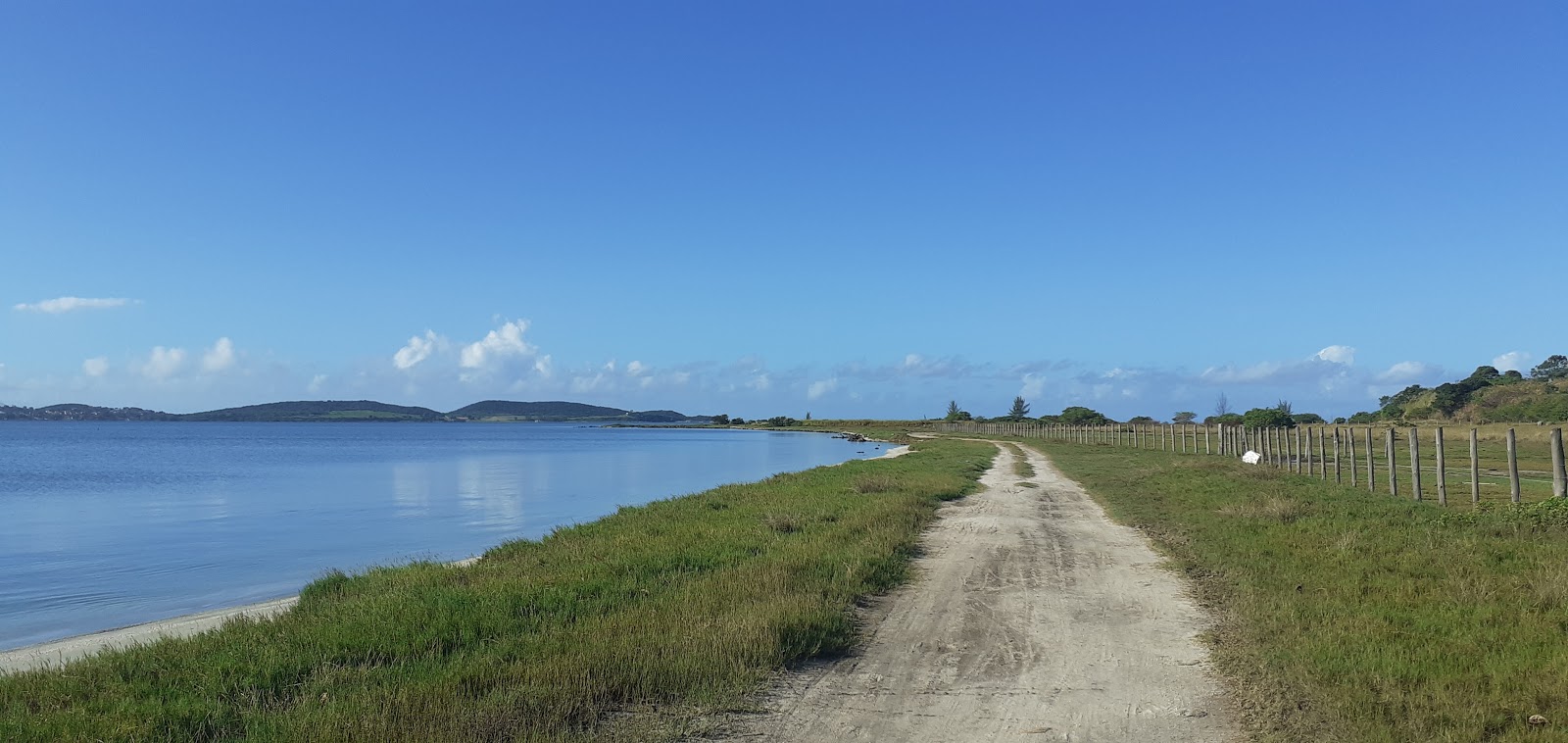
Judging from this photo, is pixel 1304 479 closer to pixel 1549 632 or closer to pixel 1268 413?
pixel 1549 632

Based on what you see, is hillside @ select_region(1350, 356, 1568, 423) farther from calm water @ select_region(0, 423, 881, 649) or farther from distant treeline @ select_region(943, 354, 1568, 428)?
calm water @ select_region(0, 423, 881, 649)

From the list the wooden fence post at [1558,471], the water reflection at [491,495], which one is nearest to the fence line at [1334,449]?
the wooden fence post at [1558,471]

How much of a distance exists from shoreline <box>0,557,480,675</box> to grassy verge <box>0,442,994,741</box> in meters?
1.24

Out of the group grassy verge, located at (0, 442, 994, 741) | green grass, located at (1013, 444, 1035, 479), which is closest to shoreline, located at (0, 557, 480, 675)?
grassy verge, located at (0, 442, 994, 741)

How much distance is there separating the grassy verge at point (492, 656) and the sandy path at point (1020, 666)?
1.80ft

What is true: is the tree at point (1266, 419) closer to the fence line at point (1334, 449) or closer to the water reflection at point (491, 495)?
the fence line at point (1334, 449)

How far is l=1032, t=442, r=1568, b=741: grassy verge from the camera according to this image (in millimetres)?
6344

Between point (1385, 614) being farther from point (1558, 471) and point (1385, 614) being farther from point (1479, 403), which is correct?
point (1479, 403)

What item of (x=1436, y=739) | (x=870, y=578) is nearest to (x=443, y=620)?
(x=870, y=578)

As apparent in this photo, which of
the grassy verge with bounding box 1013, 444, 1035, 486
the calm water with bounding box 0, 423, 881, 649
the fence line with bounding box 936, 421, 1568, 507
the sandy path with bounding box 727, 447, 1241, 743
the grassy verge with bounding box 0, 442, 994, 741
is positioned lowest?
the calm water with bounding box 0, 423, 881, 649

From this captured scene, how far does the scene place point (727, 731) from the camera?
21.0 ft

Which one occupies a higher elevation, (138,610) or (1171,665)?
(1171,665)

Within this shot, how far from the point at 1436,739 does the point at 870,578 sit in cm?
686

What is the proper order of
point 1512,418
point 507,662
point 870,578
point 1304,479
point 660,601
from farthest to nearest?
point 1512,418 < point 1304,479 < point 870,578 < point 660,601 < point 507,662
